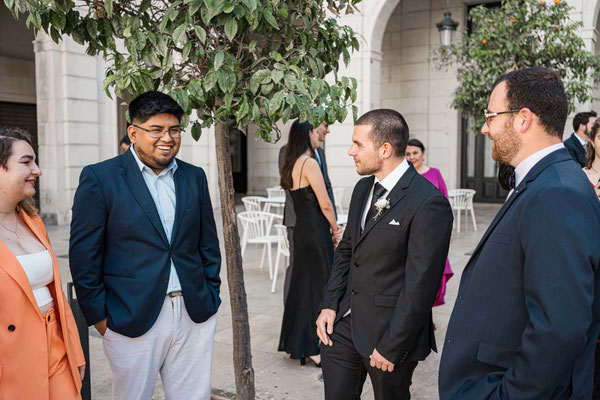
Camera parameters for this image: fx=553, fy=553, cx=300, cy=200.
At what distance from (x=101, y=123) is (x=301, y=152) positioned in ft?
30.6

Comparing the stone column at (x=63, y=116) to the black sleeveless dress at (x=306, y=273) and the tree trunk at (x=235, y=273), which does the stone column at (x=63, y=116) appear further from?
the tree trunk at (x=235, y=273)

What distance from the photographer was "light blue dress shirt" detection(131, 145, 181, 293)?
278 centimetres

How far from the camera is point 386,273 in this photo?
2643 mm

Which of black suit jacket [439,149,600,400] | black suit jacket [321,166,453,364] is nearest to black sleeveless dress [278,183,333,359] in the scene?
black suit jacket [321,166,453,364]

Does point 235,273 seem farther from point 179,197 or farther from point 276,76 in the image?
point 276,76

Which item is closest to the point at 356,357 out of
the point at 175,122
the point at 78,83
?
the point at 175,122

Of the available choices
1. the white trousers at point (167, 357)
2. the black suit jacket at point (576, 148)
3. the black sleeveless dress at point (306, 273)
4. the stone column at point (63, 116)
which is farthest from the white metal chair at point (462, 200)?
the white trousers at point (167, 357)

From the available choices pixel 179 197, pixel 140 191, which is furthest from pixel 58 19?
pixel 179 197

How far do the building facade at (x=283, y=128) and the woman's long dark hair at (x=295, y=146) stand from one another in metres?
6.05

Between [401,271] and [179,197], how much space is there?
3.84 ft

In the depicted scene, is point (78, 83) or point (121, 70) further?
point (78, 83)

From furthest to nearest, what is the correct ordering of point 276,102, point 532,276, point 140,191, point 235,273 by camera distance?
1. point 235,273
2. point 140,191
3. point 276,102
4. point 532,276

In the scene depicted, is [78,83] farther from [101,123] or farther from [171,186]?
[171,186]

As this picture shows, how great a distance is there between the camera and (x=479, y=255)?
1.94 meters
